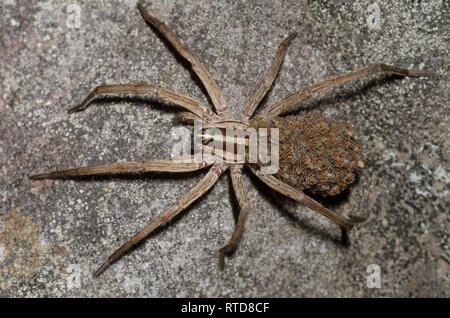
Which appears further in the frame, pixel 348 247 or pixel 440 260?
pixel 348 247

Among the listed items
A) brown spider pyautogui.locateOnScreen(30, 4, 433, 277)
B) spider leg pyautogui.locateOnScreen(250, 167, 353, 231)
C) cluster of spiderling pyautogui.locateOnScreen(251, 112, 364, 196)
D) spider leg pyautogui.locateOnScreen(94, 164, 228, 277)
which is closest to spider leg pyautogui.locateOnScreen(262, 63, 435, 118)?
brown spider pyautogui.locateOnScreen(30, 4, 433, 277)

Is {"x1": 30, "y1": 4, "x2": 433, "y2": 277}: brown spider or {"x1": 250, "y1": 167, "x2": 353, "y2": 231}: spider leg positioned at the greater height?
{"x1": 30, "y1": 4, "x2": 433, "y2": 277}: brown spider

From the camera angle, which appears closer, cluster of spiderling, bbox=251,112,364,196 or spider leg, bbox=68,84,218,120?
cluster of spiderling, bbox=251,112,364,196

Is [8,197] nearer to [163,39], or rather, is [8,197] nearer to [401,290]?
[163,39]

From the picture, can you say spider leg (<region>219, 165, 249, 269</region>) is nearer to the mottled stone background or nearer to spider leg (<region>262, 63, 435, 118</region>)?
the mottled stone background

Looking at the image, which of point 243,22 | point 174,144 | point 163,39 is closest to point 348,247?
point 174,144
